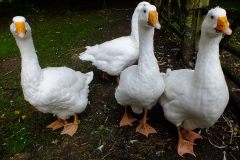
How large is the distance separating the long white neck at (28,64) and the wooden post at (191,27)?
7.95 ft

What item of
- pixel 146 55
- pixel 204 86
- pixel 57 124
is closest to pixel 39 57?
pixel 57 124

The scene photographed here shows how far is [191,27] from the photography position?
509 centimetres

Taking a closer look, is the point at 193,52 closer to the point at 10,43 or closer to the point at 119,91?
Result: the point at 119,91

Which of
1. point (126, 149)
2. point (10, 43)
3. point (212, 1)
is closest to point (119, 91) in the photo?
point (126, 149)

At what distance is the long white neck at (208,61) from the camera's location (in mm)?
3143

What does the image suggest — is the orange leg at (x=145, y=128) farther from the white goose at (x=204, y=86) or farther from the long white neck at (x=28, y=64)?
the long white neck at (x=28, y=64)

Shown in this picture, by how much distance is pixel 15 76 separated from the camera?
5770 millimetres

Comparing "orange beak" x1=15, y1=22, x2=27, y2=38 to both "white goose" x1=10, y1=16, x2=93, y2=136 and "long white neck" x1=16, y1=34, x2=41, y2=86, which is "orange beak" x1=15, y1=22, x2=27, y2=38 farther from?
"long white neck" x1=16, y1=34, x2=41, y2=86

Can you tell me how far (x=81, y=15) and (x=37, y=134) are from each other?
15.1ft

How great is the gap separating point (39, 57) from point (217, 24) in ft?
13.6

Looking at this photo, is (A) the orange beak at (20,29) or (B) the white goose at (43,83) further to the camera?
(B) the white goose at (43,83)

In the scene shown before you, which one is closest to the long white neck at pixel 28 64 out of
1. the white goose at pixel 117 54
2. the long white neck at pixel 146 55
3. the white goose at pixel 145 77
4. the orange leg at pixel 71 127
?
the orange leg at pixel 71 127

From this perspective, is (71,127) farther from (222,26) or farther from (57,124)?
(222,26)

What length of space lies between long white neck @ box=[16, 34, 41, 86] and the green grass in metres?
0.90
